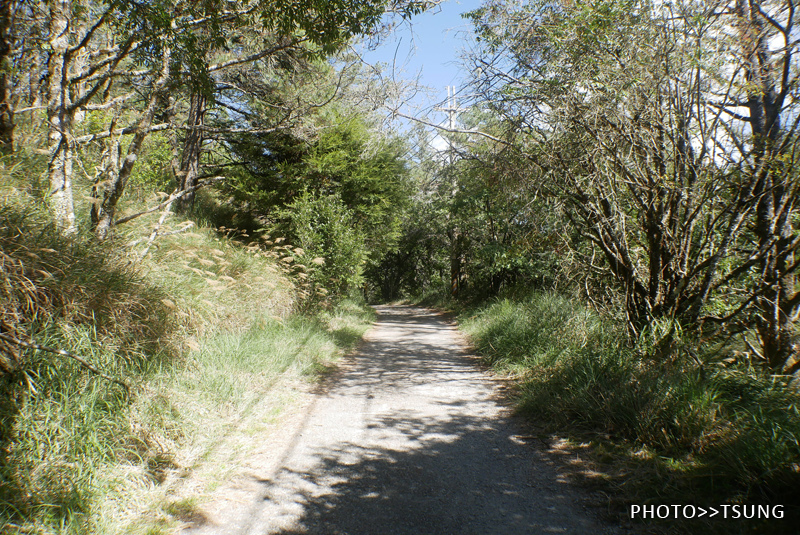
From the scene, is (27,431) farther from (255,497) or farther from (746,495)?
(746,495)

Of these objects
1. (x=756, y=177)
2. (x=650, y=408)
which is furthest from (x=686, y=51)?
(x=650, y=408)

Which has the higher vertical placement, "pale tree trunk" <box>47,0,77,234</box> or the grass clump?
"pale tree trunk" <box>47,0,77,234</box>

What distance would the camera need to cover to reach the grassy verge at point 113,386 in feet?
8.71

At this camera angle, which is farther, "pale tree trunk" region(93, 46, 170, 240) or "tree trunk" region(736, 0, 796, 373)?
"pale tree trunk" region(93, 46, 170, 240)

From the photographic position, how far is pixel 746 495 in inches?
106

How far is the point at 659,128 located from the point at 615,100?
2.42 ft

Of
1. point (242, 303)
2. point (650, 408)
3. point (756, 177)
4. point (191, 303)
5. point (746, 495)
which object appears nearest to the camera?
point (746, 495)

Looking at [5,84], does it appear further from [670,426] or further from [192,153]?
[670,426]

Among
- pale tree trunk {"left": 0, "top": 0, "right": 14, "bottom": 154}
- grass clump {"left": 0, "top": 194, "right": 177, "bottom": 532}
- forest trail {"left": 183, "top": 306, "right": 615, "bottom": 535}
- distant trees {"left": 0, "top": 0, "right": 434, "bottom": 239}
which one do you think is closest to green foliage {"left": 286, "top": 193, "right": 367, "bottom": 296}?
distant trees {"left": 0, "top": 0, "right": 434, "bottom": 239}

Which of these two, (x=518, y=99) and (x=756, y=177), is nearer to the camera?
(x=756, y=177)

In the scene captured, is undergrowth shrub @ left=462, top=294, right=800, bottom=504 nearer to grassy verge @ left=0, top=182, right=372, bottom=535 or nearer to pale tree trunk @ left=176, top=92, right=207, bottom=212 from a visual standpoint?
grassy verge @ left=0, top=182, right=372, bottom=535

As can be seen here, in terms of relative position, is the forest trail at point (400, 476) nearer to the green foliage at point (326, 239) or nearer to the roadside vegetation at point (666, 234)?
the roadside vegetation at point (666, 234)

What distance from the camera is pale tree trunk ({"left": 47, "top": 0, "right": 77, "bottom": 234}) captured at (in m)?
4.39

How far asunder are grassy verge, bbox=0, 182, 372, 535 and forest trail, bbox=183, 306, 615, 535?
0.44 metres
